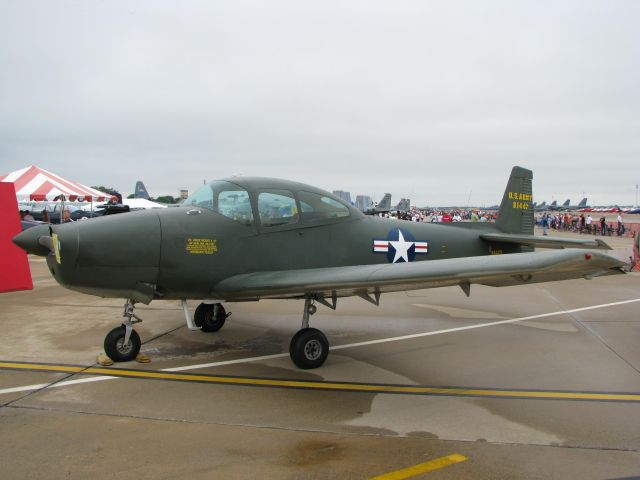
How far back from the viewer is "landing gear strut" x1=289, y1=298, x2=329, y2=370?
5.43m

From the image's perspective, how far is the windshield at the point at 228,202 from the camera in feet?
18.8

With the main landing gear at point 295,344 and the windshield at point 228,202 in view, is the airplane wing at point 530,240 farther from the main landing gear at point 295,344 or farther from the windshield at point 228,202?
the windshield at point 228,202

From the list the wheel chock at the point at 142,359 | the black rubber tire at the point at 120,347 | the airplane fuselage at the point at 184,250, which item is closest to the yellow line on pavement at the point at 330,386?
the black rubber tire at the point at 120,347

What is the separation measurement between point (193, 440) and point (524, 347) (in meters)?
4.76

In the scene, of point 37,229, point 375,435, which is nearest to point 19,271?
point 37,229

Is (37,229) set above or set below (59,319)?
above

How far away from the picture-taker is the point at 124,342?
562 centimetres

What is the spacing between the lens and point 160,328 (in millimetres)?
7508

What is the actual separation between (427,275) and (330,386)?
5.13ft

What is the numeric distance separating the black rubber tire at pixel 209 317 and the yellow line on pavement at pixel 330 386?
6.41 feet

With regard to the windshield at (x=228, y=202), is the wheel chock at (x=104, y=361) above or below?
below

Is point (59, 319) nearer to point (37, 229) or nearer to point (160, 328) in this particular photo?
point (160, 328)

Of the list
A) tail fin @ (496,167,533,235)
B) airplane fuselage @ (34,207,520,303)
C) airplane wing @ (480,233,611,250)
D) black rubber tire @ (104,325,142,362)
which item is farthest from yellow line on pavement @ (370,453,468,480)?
tail fin @ (496,167,533,235)

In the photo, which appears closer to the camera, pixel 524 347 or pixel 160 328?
pixel 524 347
